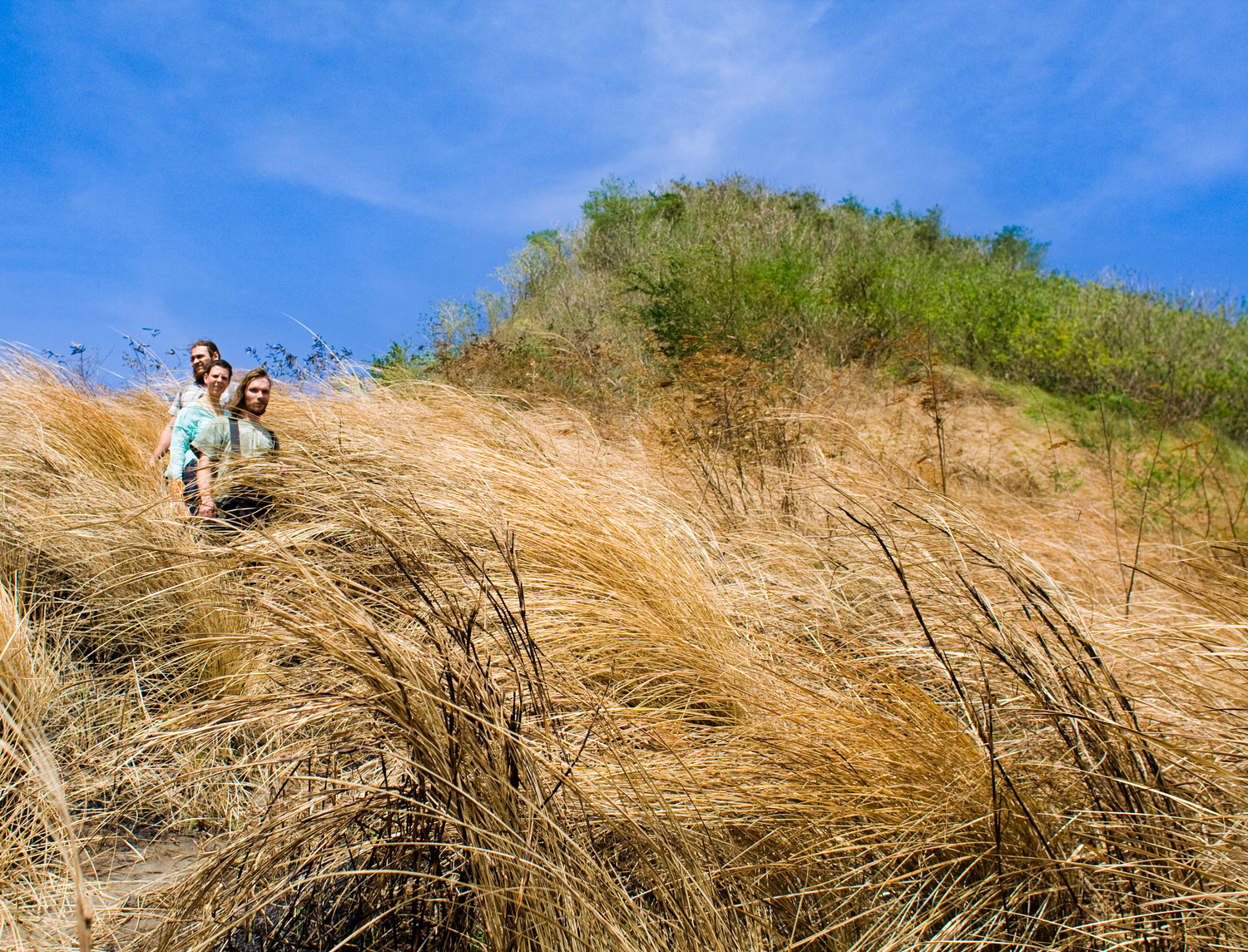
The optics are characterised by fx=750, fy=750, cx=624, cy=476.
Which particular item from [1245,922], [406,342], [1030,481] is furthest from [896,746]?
[406,342]

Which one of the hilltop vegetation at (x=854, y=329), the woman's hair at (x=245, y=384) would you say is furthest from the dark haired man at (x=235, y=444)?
the hilltop vegetation at (x=854, y=329)

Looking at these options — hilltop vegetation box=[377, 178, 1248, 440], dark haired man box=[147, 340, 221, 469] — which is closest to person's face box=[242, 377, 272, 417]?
dark haired man box=[147, 340, 221, 469]

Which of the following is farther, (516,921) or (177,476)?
(177,476)

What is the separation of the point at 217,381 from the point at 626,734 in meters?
3.47

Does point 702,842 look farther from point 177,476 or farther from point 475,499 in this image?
point 177,476

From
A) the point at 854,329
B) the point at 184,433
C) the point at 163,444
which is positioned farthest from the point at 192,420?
the point at 854,329

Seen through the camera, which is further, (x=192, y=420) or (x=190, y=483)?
(x=192, y=420)

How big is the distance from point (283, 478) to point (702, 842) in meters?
2.58

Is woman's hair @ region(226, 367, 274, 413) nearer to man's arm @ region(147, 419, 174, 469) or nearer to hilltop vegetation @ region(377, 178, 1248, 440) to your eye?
man's arm @ region(147, 419, 174, 469)

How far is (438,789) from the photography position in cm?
146

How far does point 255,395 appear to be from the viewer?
Result: 4.26 m

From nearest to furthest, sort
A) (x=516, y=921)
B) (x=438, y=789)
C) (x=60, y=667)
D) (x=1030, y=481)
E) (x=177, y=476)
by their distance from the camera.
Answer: (x=516, y=921) < (x=438, y=789) < (x=60, y=667) < (x=177, y=476) < (x=1030, y=481)

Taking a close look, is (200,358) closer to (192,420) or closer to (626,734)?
(192,420)

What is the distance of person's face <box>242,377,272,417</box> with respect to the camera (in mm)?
4254
